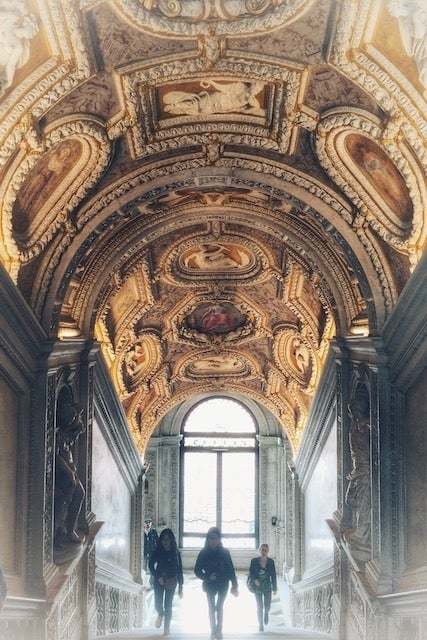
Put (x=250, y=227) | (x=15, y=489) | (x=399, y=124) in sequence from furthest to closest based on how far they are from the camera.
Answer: (x=250, y=227) → (x=15, y=489) → (x=399, y=124)

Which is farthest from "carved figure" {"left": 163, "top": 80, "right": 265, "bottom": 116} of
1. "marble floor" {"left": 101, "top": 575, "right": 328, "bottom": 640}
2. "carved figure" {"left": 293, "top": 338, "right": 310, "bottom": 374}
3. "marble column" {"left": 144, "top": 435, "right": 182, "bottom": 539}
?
"marble column" {"left": 144, "top": 435, "right": 182, "bottom": 539}

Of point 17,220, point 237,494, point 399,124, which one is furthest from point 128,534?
point 399,124

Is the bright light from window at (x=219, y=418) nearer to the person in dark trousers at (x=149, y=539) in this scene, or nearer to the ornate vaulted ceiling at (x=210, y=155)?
the person in dark trousers at (x=149, y=539)

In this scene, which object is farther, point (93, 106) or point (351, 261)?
point (351, 261)

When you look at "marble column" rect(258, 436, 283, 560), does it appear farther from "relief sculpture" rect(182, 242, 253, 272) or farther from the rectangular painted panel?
"relief sculpture" rect(182, 242, 253, 272)

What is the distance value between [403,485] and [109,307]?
22.8 feet

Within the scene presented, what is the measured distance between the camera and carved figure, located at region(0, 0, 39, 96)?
368 inches

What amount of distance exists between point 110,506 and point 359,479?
628 cm

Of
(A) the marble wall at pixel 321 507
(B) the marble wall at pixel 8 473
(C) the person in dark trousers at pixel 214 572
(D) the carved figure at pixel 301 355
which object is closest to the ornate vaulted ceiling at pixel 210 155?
(D) the carved figure at pixel 301 355

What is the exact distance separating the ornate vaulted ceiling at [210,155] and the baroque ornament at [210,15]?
0.02 meters

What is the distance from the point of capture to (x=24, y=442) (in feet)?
42.2

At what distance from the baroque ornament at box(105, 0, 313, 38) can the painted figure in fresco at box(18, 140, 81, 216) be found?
2058mm

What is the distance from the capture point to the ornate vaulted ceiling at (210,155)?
10281mm

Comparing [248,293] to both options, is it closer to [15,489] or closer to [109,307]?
[109,307]
